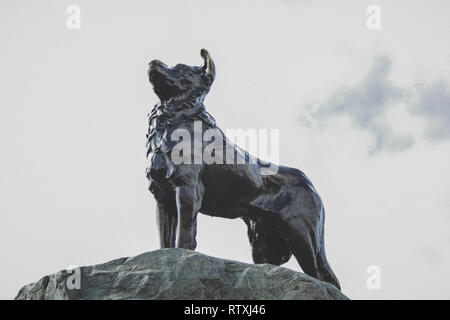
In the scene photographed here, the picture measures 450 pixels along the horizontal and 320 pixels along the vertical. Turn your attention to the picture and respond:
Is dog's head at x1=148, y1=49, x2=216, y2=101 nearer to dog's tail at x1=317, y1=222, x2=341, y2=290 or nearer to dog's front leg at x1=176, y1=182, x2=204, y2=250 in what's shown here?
dog's front leg at x1=176, y1=182, x2=204, y2=250

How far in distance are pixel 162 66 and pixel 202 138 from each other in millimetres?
908

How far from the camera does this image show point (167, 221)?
7.77 metres

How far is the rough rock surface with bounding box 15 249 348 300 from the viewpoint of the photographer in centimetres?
603

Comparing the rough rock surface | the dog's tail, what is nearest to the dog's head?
the dog's tail

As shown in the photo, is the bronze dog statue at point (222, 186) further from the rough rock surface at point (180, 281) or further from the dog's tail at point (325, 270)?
the rough rock surface at point (180, 281)

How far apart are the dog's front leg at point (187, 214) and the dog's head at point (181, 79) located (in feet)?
3.90

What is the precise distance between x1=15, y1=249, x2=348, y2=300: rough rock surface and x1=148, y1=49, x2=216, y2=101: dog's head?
2.24 metres

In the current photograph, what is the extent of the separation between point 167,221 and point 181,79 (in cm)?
153

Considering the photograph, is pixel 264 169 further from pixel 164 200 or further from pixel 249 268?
pixel 249 268

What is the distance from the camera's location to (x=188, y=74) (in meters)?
8.20

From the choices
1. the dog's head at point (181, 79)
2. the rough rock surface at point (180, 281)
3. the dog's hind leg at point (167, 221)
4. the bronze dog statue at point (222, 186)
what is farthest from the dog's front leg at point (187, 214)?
the dog's head at point (181, 79)

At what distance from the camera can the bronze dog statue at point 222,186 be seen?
761 centimetres

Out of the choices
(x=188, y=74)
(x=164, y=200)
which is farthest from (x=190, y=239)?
(x=188, y=74)
